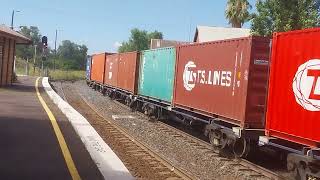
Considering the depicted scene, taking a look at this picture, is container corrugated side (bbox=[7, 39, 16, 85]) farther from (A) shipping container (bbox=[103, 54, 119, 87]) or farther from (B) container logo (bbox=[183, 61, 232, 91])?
(B) container logo (bbox=[183, 61, 232, 91])

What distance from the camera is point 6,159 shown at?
1020 cm

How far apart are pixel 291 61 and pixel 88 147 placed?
4910 mm

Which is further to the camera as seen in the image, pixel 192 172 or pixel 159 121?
pixel 159 121

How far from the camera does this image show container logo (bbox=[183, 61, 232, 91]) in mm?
14195

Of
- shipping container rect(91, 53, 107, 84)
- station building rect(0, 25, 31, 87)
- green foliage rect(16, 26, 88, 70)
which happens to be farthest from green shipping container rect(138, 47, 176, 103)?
green foliage rect(16, 26, 88, 70)

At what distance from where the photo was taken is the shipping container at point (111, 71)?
110 feet

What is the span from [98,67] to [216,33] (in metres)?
19.7

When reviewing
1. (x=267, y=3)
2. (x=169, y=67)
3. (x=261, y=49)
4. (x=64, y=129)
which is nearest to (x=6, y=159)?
(x=64, y=129)

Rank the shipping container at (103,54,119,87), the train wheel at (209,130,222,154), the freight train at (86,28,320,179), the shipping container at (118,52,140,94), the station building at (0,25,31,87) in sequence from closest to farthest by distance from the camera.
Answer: the freight train at (86,28,320,179)
the train wheel at (209,130,222,154)
the shipping container at (118,52,140,94)
the station building at (0,25,31,87)
the shipping container at (103,54,119,87)

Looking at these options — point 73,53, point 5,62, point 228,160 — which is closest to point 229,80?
point 228,160

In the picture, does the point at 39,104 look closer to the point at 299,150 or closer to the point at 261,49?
the point at 261,49

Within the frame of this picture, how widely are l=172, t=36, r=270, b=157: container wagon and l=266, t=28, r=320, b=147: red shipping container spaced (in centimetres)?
158

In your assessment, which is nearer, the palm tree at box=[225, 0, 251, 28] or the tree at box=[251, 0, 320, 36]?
the tree at box=[251, 0, 320, 36]

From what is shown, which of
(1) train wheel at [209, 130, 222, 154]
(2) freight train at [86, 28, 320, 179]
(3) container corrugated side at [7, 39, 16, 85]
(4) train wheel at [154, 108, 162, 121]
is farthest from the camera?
(3) container corrugated side at [7, 39, 16, 85]
